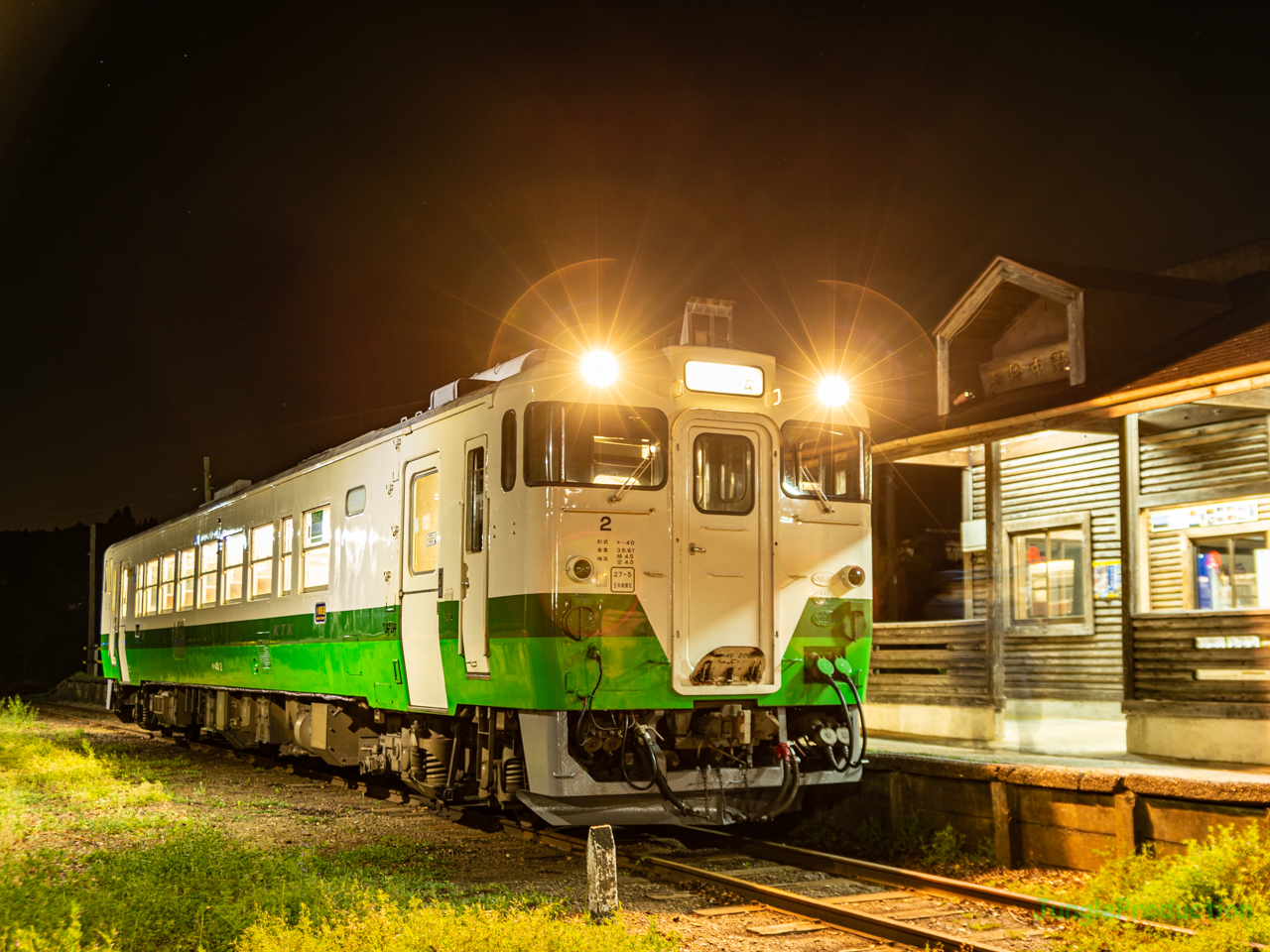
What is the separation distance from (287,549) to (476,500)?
15.7 ft

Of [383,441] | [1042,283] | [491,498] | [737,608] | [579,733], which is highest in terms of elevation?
[1042,283]

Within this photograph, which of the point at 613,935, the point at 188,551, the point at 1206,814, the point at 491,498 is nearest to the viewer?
the point at 613,935

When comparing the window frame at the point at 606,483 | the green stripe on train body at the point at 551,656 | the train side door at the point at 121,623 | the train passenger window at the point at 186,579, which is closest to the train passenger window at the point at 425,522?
the green stripe on train body at the point at 551,656

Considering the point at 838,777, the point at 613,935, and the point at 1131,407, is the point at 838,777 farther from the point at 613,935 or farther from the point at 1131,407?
the point at 1131,407

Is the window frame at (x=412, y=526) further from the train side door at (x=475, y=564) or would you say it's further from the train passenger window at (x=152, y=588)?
the train passenger window at (x=152, y=588)

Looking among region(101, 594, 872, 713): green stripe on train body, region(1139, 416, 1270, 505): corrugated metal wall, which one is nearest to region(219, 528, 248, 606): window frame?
region(101, 594, 872, 713): green stripe on train body

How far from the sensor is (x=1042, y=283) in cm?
1523

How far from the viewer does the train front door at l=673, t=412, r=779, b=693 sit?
26.6ft

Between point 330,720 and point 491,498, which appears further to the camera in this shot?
point 330,720

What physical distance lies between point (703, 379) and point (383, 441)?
314 centimetres

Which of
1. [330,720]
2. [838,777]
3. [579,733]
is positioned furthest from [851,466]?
[330,720]

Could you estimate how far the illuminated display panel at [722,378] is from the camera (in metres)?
8.39

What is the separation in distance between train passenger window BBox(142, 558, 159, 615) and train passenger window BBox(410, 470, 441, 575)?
10.4m

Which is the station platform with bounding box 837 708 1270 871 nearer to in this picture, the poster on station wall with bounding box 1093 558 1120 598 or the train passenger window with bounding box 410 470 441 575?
the train passenger window with bounding box 410 470 441 575
